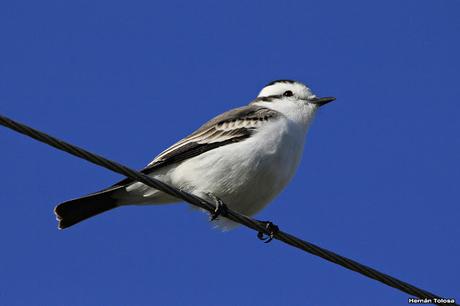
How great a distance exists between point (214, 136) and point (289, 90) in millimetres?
1834

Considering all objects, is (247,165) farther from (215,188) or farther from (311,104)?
(311,104)

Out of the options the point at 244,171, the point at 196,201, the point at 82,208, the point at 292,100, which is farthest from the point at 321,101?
the point at 196,201

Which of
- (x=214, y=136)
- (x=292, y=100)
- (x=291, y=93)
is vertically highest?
(x=291, y=93)

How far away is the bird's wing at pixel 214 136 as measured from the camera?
9.31 m

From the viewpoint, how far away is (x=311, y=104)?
1059 centimetres

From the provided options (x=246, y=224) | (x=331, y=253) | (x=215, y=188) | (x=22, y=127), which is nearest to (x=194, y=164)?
(x=215, y=188)

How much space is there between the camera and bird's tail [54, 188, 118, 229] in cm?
969

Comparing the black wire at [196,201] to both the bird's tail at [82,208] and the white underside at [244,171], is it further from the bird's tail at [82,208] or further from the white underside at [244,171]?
the bird's tail at [82,208]

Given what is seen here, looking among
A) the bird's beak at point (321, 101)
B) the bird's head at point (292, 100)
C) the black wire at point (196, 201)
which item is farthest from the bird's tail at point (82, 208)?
the bird's beak at point (321, 101)

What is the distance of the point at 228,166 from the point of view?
8.93 metres

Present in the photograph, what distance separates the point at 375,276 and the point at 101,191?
4.14m

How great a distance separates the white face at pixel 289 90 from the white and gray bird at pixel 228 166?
1.83ft

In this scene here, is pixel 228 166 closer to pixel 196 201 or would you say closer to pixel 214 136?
pixel 214 136

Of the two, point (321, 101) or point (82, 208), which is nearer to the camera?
point (82, 208)
